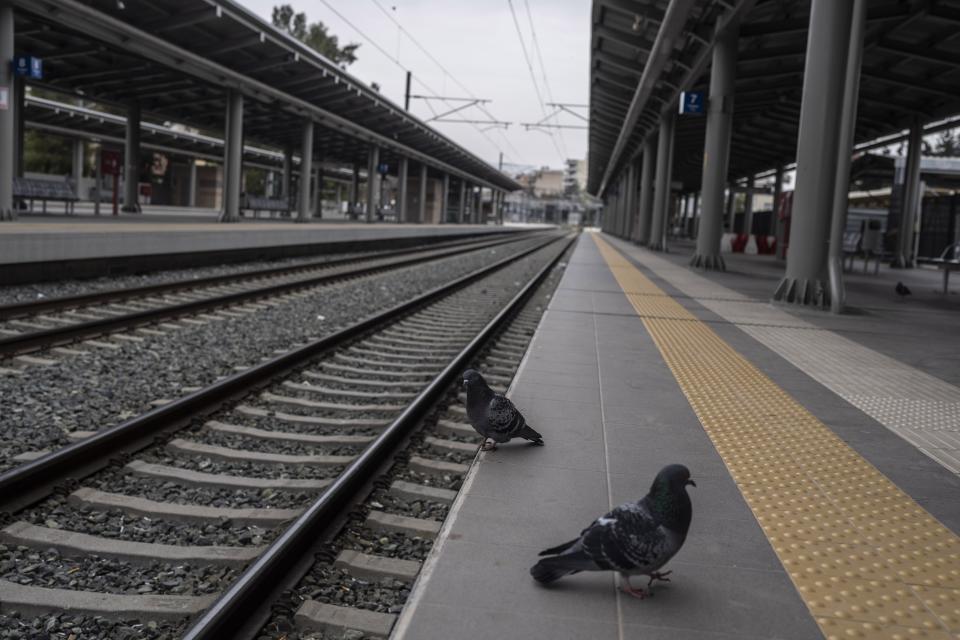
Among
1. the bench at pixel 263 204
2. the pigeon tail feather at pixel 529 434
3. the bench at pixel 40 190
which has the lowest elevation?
the pigeon tail feather at pixel 529 434

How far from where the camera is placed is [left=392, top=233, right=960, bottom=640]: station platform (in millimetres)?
2699

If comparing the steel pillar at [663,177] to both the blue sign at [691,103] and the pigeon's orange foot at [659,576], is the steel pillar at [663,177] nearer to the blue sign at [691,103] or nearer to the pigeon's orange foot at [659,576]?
the blue sign at [691,103]

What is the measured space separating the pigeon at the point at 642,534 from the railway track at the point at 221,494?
933 millimetres

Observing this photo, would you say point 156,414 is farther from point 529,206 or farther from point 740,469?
point 529,206

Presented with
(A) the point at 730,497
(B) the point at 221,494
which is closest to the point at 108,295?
(B) the point at 221,494

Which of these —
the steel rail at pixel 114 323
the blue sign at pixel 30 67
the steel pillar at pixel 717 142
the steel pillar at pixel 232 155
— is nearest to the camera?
the steel rail at pixel 114 323

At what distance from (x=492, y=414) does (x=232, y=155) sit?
951 inches

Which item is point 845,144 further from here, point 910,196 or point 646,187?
point 646,187

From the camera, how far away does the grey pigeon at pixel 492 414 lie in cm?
439

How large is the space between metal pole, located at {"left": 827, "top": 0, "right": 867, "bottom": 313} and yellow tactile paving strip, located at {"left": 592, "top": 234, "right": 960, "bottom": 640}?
637 cm

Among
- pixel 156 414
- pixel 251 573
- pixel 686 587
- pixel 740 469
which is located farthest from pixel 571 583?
pixel 156 414

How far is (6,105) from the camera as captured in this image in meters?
16.7

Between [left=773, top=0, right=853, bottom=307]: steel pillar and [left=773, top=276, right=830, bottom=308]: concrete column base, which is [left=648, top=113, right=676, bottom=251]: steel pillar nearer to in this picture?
[left=773, top=276, right=830, bottom=308]: concrete column base

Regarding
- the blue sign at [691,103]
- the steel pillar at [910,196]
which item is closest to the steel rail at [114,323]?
the blue sign at [691,103]
